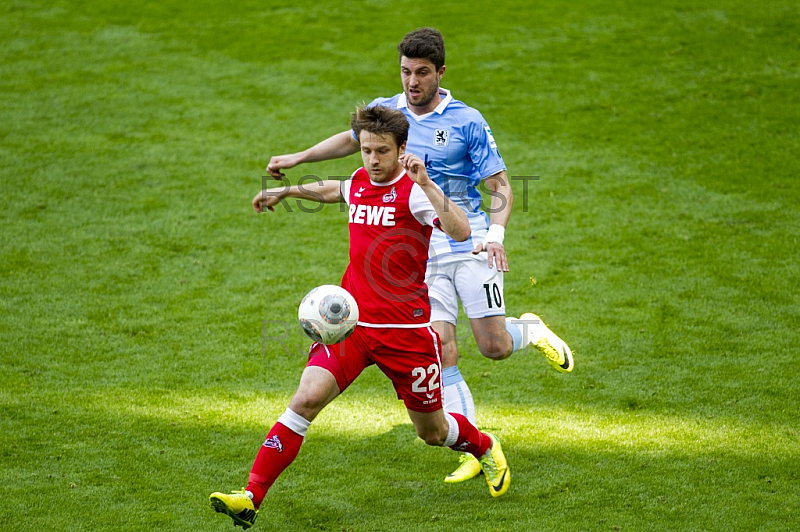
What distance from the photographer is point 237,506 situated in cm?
399

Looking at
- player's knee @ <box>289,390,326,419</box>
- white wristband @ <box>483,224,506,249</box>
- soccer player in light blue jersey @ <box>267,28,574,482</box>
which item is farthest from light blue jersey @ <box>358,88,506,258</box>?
player's knee @ <box>289,390,326,419</box>

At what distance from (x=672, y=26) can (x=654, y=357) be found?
837 centimetres

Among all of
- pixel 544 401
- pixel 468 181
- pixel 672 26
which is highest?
pixel 672 26

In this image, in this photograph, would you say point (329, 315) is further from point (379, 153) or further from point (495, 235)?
point (495, 235)

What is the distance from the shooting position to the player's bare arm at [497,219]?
434 centimetres

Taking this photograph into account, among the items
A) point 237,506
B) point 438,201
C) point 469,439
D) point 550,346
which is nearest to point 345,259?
point 550,346

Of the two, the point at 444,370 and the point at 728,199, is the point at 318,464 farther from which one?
the point at 728,199

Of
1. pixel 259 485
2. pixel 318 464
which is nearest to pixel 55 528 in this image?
pixel 259 485

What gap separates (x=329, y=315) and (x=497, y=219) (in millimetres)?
1216

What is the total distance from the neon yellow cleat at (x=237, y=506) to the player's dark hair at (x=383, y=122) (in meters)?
1.90

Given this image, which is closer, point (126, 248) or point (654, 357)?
point (654, 357)

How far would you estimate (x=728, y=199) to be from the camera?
9203 mm

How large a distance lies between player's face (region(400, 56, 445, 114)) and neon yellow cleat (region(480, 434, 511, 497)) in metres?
2.13

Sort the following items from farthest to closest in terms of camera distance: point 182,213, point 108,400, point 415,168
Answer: point 182,213, point 108,400, point 415,168
